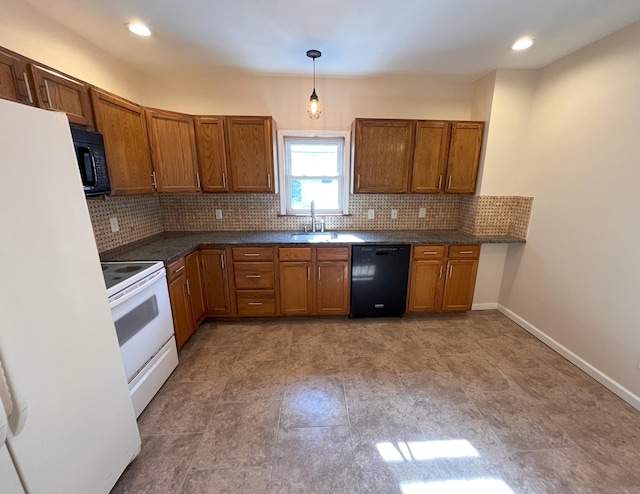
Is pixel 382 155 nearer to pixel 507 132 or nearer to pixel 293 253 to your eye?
pixel 507 132

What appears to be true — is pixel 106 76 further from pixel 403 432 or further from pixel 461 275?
pixel 461 275

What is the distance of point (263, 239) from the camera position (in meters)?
2.74

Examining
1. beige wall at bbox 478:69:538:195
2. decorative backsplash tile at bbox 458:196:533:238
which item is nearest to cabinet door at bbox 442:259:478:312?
decorative backsplash tile at bbox 458:196:533:238

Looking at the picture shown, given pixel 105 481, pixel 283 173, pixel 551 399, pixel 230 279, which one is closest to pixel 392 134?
pixel 283 173

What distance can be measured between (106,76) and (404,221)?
3.41 metres

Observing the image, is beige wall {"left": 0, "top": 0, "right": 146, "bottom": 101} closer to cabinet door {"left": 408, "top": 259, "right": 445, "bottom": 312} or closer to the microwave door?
the microwave door

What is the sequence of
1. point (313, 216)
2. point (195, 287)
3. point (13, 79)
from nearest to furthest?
point (13, 79) → point (195, 287) → point (313, 216)

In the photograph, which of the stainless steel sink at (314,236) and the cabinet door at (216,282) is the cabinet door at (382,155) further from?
the cabinet door at (216,282)

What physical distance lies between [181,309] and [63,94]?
5.69ft

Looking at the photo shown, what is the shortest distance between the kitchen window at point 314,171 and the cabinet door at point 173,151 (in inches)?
38.2

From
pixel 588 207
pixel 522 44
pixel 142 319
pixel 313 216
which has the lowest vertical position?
pixel 142 319

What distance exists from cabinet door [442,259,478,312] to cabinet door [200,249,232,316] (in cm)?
246

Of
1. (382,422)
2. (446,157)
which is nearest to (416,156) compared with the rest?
(446,157)

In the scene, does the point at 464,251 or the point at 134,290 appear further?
the point at 464,251
